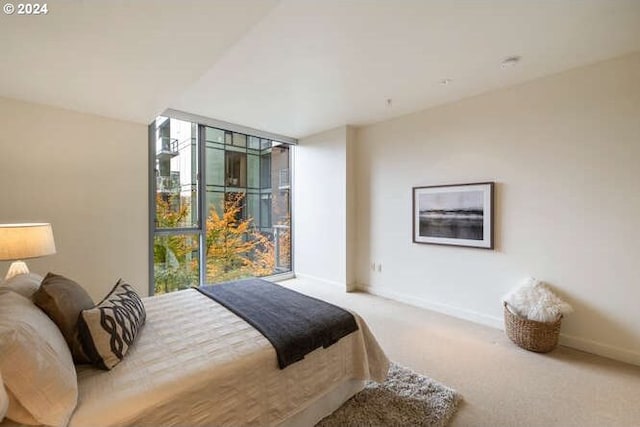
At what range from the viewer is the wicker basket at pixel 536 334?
95.9 inches

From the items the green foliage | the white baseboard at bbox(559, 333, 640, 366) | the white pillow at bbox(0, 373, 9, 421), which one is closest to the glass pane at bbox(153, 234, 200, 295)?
the green foliage

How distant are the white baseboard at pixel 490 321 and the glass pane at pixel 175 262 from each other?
8.13 ft

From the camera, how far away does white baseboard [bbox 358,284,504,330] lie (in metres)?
3.03

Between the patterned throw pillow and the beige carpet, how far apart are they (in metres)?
1.90

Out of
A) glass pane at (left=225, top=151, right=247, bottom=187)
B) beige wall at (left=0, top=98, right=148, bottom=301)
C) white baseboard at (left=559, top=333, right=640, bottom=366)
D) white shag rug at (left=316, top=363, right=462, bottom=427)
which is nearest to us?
white shag rug at (left=316, top=363, right=462, bottom=427)

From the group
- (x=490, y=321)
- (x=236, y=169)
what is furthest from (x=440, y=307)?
(x=236, y=169)

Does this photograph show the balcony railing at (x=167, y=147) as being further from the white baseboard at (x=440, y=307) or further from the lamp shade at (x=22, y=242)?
the white baseboard at (x=440, y=307)

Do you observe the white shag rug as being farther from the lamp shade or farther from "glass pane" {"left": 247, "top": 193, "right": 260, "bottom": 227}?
"glass pane" {"left": 247, "top": 193, "right": 260, "bottom": 227}

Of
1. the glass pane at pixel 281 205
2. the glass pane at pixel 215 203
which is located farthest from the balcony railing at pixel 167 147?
the glass pane at pixel 281 205

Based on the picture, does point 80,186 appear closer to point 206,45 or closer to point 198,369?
point 206,45

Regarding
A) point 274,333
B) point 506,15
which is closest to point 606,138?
point 506,15

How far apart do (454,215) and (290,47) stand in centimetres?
251

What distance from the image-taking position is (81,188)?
2891 millimetres

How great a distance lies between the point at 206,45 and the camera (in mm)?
1809
